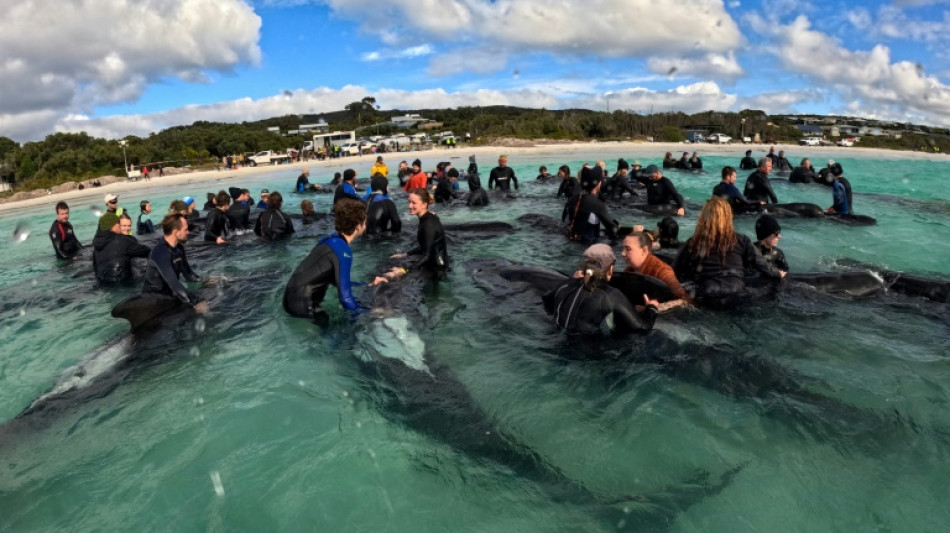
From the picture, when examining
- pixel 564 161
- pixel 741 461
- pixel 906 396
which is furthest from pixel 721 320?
pixel 564 161

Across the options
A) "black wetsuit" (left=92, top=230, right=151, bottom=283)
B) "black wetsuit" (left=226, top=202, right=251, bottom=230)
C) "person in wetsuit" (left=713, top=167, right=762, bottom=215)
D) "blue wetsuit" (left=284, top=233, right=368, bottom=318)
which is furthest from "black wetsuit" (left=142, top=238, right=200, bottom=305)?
"person in wetsuit" (left=713, top=167, right=762, bottom=215)

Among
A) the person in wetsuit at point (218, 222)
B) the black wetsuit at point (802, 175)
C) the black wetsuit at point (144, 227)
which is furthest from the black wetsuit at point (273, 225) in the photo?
the black wetsuit at point (802, 175)

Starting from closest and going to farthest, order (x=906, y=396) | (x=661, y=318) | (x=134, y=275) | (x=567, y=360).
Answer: (x=906, y=396), (x=567, y=360), (x=661, y=318), (x=134, y=275)

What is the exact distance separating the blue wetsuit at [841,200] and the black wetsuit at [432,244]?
37.1 ft

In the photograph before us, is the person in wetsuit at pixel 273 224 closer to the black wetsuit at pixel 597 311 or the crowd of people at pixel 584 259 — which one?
the crowd of people at pixel 584 259

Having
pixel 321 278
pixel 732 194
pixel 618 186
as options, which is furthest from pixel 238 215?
pixel 732 194

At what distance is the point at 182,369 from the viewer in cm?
584

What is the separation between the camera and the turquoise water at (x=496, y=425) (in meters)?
3.60

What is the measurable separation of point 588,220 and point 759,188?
21.3 ft

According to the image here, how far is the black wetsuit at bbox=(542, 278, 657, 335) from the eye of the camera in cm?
511

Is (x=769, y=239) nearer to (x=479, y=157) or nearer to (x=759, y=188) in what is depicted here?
(x=759, y=188)

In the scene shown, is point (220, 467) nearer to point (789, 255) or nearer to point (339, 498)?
point (339, 498)

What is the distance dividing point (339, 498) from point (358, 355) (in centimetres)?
217

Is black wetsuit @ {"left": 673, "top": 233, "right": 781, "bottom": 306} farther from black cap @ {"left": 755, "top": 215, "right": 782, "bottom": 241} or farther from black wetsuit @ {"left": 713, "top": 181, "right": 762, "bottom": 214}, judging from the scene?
black wetsuit @ {"left": 713, "top": 181, "right": 762, "bottom": 214}
